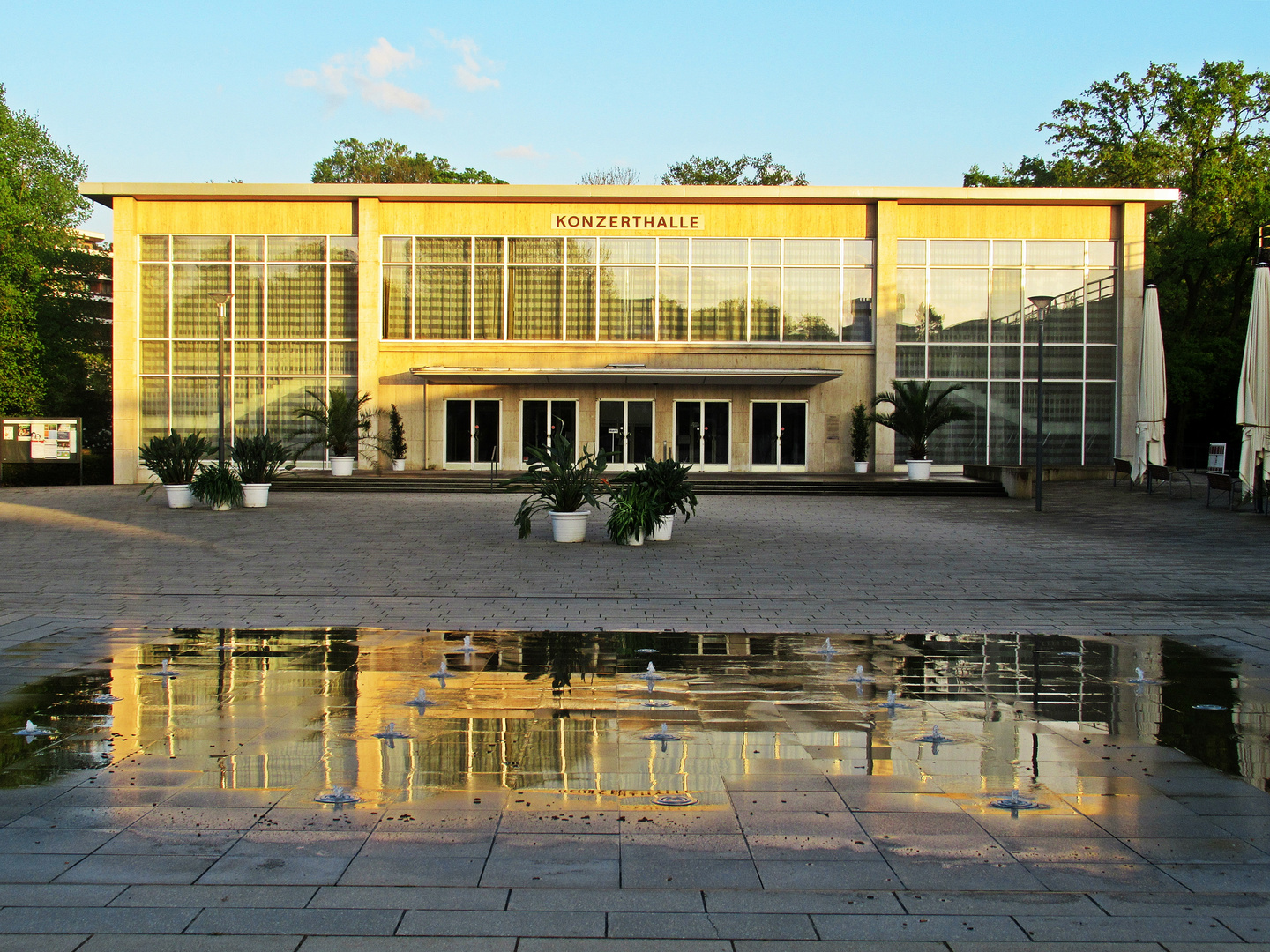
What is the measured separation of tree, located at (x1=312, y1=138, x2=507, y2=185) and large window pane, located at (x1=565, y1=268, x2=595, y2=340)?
75.9 ft

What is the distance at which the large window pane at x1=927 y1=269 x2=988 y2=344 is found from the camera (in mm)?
33844

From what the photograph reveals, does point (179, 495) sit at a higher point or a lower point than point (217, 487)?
lower

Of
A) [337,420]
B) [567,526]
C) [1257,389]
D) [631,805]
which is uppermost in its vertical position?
[1257,389]

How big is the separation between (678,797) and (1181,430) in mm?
43883

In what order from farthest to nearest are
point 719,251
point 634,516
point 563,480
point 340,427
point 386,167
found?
point 386,167 < point 719,251 < point 340,427 < point 563,480 < point 634,516

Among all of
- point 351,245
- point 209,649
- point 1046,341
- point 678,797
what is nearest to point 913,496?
point 1046,341

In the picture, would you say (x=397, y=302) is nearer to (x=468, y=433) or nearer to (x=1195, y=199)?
(x=468, y=433)

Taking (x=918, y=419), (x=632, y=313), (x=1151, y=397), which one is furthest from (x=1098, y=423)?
(x=632, y=313)

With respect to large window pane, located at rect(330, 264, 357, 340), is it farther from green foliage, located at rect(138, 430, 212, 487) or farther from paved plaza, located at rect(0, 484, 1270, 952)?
paved plaza, located at rect(0, 484, 1270, 952)

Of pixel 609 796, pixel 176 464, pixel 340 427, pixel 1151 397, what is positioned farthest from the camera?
A: pixel 340 427

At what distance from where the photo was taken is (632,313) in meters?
34.0

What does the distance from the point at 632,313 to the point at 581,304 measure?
171 cm

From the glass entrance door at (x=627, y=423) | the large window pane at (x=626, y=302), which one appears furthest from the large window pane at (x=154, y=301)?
the glass entrance door at (x=627, y=423)

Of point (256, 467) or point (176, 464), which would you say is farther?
point (256, 467)
